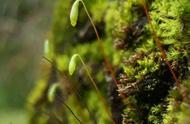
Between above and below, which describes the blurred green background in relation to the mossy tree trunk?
below

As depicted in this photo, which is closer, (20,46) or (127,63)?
(127,63)

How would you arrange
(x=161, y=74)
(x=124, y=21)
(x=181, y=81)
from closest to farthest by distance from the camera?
(x=181, y=81)
(x=161, y=74)
(x=124, y=21)

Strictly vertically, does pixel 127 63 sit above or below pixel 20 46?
above

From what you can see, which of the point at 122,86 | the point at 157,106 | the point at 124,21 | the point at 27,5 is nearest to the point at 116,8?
the point at 124,21

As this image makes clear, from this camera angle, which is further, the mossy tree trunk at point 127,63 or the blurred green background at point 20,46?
the blurred green background at point 20,46

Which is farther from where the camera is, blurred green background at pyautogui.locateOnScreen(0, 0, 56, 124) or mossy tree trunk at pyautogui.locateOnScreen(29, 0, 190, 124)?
blurred green background at pyautogui.locateOnScreen(0, 0, 56, 124)

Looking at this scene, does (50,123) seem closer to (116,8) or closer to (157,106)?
(116,8)

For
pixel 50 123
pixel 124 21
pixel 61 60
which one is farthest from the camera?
pixel 61 60

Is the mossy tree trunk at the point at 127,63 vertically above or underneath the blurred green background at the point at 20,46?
above
